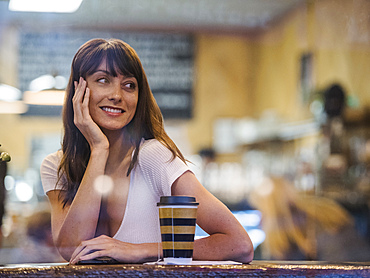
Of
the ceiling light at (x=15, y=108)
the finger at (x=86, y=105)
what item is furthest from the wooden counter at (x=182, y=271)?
the ceiling light at (x=15, y=108)

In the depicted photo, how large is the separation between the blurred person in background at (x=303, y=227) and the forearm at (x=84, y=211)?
2.19 m

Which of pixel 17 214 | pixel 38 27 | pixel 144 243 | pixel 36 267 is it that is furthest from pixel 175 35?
pixel 36 267

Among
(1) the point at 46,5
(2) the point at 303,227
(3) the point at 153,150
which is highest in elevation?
(1) the point at 46,5

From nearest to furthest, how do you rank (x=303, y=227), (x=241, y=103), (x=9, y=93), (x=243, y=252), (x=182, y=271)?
(x=182, y=271), (x=243, y=252), (x=9, y=93), (x=303, y=227), (x=241, y=103)

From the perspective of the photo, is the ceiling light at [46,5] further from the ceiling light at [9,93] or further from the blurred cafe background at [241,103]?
Answer: the ceiling light at [9,93]

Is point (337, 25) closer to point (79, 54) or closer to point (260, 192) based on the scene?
point (260, 192)

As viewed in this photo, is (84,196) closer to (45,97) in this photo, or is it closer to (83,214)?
(83,214)

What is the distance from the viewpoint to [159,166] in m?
1.26

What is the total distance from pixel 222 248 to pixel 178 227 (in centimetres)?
21

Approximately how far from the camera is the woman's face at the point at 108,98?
125cm

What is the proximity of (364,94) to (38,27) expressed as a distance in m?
3.41

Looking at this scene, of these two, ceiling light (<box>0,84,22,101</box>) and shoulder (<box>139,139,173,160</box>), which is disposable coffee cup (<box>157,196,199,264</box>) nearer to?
shoulder (<box>139,139,173,160</box>)

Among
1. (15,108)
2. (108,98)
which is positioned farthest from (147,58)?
(15,108)

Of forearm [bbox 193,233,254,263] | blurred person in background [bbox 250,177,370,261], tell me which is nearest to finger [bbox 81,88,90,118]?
forearm [bbox 193,233,254,263]
